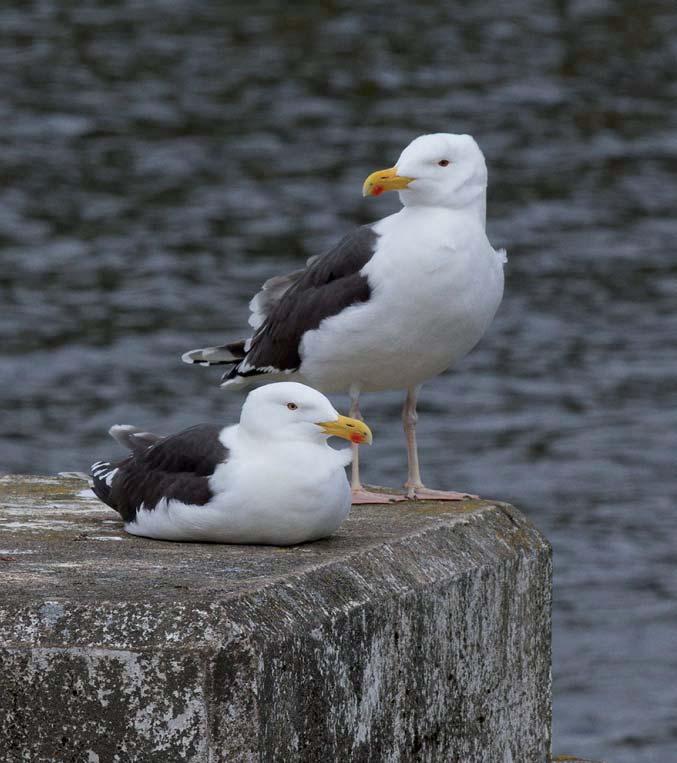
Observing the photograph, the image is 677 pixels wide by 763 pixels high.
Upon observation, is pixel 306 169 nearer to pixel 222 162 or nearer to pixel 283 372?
pixel 222 162

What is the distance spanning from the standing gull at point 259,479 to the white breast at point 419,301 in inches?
42.1

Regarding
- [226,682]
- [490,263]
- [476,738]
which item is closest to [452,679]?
[476,738]

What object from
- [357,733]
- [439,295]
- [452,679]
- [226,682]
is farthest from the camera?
[439,295]

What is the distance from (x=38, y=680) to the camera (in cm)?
456

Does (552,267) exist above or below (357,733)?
below

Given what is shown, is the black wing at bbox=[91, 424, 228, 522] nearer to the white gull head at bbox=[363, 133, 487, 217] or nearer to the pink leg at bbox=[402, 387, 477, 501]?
the pink leg at bbox=[402, 387, 477, 501]

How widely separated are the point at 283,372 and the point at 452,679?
187 centimetres

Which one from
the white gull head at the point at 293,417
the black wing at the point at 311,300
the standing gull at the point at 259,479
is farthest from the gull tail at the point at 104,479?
the black wing at the point at 311,300

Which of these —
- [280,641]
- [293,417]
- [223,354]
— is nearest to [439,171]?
[223,354]

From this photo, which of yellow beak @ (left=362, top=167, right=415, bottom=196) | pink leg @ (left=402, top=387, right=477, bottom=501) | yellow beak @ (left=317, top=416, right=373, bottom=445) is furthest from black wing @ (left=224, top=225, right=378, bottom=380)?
yellow beak @ (left=317, top=416, right=373, bottom=445)

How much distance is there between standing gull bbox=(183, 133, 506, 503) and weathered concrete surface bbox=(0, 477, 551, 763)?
651mm

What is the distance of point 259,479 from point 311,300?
1.72 meters

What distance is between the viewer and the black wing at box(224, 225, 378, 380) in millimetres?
6766

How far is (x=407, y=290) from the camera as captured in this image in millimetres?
6570
